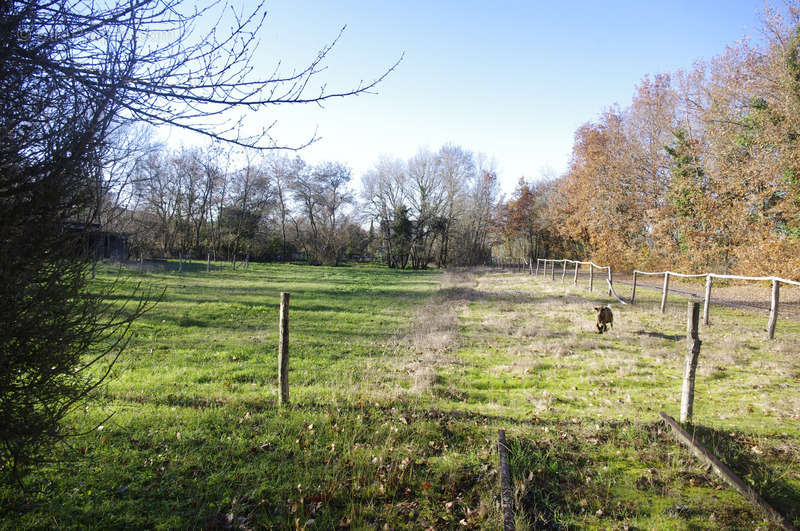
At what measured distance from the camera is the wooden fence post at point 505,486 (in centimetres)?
320

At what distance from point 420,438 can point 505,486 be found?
1414mm

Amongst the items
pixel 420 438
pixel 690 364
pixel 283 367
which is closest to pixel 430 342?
pixel 283 367

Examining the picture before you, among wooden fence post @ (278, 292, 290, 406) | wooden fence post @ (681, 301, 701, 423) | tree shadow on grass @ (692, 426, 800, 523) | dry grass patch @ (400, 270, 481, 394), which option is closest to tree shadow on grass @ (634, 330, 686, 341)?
dry grass patch @ (400, 270, 481, 394)

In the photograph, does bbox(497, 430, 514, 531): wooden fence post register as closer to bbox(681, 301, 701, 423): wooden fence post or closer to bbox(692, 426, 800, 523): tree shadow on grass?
bbox(692, 426, 800, 523): tree shadow on grass

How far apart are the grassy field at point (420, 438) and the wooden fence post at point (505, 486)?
14cm

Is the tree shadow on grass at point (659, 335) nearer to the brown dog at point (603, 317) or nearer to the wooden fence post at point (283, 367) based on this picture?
the brown dog at point (603, 317)

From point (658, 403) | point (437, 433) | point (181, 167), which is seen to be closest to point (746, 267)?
point (658, 403)

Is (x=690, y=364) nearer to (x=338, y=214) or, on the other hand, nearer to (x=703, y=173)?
(x=703, y=173)

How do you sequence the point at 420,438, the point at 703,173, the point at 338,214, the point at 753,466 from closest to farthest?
Answer: the point at 753,466, the point at 420,438, the point at 703,173, the point at 338,214

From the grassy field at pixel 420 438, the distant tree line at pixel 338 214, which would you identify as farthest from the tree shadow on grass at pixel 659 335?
the distant tree line at pixel 338 214

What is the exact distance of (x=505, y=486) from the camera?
3.69 meters

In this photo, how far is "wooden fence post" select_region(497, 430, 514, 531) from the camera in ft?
10.5

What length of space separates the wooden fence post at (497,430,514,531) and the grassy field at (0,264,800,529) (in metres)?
0.14

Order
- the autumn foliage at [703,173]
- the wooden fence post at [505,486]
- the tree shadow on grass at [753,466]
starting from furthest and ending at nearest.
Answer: the autumn foliage at [703,173] < the tree shadow on grass at [753,466] < the wooden fence post at [505,486]
